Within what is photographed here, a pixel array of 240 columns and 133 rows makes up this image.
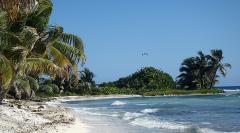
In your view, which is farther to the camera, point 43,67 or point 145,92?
point 145,92

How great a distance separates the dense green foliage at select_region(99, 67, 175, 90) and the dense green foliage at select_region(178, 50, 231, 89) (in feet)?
26.1

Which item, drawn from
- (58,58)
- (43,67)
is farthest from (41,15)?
(43,67)

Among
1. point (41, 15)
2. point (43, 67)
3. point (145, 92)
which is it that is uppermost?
point (41, 15)

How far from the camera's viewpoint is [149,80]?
78625mm

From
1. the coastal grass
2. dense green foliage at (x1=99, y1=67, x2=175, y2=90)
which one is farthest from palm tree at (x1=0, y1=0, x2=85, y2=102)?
dense green foliage at (x1=99, y1=67, x2=175, y2=90)

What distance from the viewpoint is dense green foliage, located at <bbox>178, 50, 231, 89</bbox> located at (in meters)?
66.8

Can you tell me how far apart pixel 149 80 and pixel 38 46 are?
61196 millimetres

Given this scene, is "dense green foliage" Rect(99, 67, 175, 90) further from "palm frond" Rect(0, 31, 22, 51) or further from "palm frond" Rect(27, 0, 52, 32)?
"palm frond" Rect(0, 31, 22, 51)

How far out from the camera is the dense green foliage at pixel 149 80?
256 feet

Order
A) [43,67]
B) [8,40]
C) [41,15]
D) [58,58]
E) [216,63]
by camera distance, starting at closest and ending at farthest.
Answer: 1. [8,40]
2. [43,67]
3. [41,15]
4. [58,58]
5. [216,63]

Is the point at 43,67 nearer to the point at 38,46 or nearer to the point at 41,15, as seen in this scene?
the point at 38,46

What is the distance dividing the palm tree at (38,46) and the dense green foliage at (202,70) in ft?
165

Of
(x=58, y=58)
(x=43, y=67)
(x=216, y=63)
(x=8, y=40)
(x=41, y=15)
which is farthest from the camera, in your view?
(x=216, y=63)

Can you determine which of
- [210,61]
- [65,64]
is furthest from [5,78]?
[210,61]
